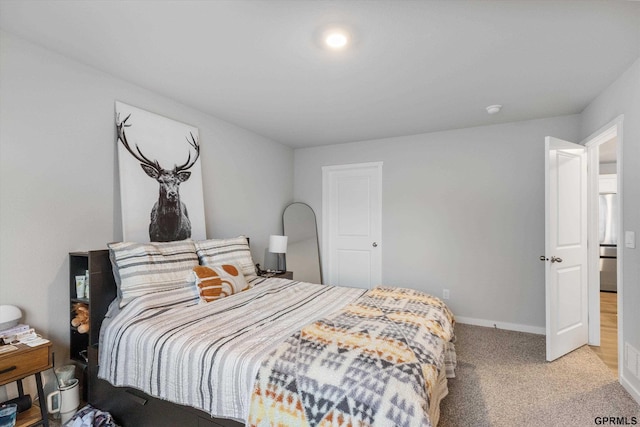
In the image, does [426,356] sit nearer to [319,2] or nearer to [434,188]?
[319,2]

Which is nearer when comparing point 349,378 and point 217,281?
point 349,378

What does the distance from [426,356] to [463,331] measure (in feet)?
7.78

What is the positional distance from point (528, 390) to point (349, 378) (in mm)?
1860

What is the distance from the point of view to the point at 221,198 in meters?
3.38

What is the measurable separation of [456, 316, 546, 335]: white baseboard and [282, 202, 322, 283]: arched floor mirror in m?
2.07

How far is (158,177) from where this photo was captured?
265 centimetres

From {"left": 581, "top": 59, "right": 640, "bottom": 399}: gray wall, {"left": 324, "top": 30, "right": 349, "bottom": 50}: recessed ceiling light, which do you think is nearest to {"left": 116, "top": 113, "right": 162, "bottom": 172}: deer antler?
{"left": 324, "top": 30, "right": 349, "bottom": 50}: recessed ceiling light

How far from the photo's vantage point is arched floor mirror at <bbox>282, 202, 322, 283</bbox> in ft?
14.3

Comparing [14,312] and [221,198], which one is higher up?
[221,198]

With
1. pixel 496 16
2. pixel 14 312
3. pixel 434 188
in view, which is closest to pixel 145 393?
pixel 14 312

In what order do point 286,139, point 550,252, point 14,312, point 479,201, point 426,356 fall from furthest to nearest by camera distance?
point 286,139 → point 479,201 → point 550,252 → point 14,312 → point 426,356

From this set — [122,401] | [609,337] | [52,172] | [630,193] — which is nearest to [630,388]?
[609,337]

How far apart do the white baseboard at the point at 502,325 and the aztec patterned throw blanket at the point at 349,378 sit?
2.35 metres

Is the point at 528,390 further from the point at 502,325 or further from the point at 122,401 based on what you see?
the point at 122,401
